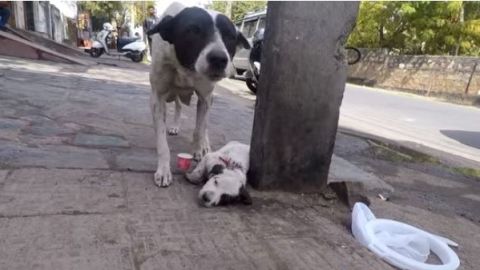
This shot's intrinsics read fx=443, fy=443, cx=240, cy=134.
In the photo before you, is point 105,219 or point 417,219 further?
point 417,219

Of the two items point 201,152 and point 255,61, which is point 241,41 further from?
point 255,61

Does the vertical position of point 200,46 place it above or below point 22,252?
above

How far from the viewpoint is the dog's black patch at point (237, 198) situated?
8.59 feet

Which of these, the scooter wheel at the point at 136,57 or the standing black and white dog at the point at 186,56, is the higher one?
the standing black and white dog at the point at 186,56

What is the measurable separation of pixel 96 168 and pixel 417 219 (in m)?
2.19

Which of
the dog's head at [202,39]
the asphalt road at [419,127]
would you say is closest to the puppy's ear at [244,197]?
the dog's head at [202,39]

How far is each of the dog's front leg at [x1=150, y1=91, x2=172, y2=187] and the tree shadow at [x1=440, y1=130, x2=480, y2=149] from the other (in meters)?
5.76

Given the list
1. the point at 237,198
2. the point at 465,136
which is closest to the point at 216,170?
the point at 237,198

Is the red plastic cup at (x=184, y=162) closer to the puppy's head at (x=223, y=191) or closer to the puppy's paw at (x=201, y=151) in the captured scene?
the puppy's paw at (x=201, y=151)

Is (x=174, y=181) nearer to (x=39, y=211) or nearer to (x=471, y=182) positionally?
(x=39, y=211)

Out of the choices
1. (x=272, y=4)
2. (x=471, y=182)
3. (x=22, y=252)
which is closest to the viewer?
(x=22, y=252)

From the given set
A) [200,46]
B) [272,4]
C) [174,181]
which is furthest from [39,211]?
[272,4]

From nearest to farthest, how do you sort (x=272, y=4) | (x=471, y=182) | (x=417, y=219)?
1. (x=272, y=4)
2. (x=417, y=219)
3. (x=471, y=182)

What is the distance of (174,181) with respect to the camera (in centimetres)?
297
